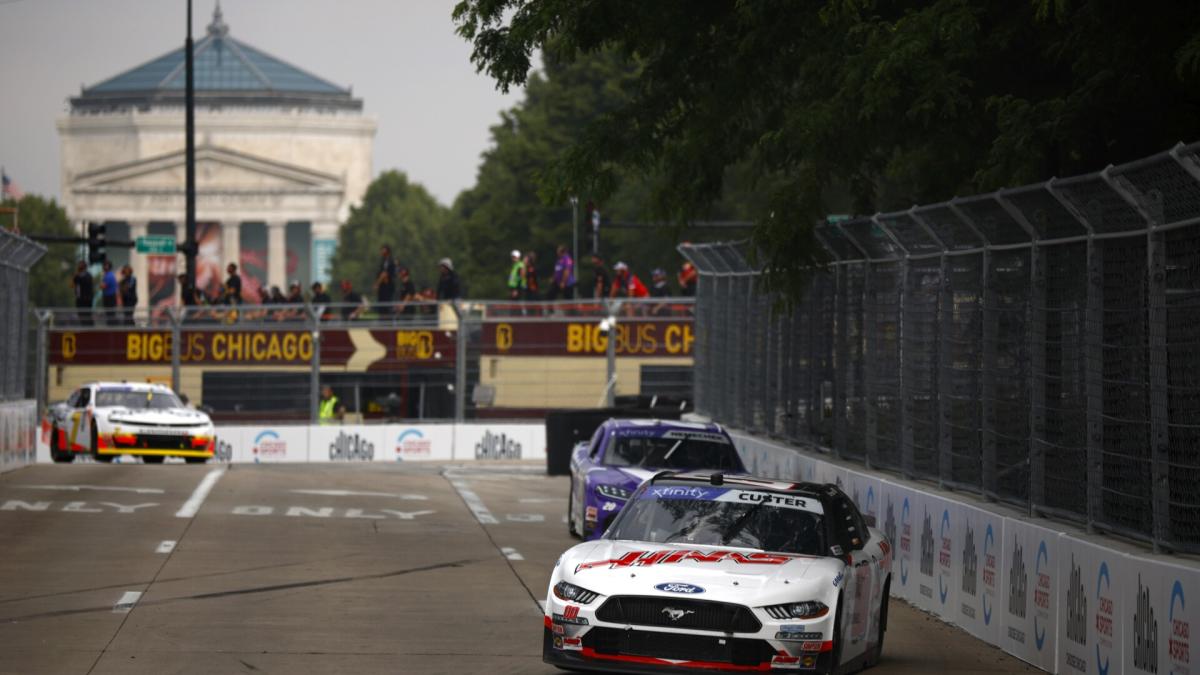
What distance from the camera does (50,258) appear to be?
140 m

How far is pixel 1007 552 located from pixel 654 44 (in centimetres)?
986

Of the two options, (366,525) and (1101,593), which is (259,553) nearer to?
(366,525)

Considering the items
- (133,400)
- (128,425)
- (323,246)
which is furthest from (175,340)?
(323,246)

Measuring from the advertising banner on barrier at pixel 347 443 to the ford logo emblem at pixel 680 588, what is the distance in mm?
32424

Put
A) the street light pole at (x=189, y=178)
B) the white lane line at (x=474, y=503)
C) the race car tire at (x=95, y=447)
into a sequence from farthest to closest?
1. the street light pole at (x=189, y=178)
2. the race car tire at (x=95, y=447)
3. the white lane line at (x=474, y=503)

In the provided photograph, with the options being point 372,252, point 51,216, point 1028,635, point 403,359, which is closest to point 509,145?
point 403,359

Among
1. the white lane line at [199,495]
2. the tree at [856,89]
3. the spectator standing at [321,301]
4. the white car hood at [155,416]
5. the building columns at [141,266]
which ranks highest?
the building columns at [141,266]

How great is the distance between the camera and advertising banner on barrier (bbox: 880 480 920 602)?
17.8 m

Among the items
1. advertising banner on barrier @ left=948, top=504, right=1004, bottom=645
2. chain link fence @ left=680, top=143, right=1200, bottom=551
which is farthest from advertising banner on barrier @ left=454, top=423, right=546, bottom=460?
advertising banner on barrier @ left=948, top=504, right=1004, bottom=645

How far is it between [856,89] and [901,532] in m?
4.32

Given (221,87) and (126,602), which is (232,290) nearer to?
(126,602)

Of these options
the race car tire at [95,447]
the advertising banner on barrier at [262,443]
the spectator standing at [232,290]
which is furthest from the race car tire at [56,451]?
the spectator standing at [232,290]

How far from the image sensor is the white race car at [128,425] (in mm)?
37312

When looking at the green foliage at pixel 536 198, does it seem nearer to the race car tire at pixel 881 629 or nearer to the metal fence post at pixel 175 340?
the metal fence post at pixel 175 340
